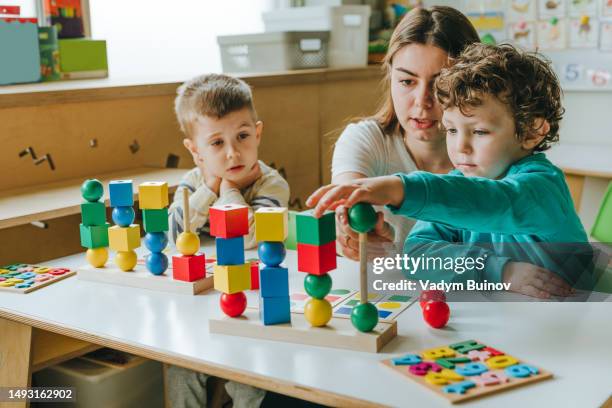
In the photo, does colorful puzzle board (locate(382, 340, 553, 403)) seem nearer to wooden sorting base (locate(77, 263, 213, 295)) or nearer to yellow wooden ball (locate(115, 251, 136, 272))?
wooden sorting base (locate(77, 263, 213, 295))

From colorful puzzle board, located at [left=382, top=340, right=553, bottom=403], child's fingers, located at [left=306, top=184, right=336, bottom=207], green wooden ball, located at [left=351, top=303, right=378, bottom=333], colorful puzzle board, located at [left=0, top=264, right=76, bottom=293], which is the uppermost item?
child's fingers, located at [left=306, top=184, right=336, bottom=207]

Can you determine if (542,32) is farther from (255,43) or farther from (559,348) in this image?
(559,348)

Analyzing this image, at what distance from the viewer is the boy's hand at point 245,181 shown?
181 cm

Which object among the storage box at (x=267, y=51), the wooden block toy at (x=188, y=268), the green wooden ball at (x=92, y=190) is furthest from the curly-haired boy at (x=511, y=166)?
the storage box at (x=267, y=51)

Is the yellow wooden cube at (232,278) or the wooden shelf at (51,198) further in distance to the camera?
the wooden shelf at (51,198)

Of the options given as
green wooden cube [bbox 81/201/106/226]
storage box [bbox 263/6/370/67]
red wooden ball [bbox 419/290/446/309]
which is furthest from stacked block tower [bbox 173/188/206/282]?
storage box [bbox 263/6/370/67]

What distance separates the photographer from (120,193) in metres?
1.47

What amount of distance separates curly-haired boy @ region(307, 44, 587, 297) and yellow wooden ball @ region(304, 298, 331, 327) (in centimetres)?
26

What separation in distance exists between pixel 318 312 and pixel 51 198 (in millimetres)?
1058

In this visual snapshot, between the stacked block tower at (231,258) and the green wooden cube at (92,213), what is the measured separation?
0.43 metres

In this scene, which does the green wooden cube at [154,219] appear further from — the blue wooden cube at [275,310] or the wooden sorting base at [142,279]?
the blue wooden cube at [275,310]

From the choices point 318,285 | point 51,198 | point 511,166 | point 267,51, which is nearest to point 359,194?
point 318,285

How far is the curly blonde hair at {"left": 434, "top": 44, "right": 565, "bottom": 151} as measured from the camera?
4.34 ft

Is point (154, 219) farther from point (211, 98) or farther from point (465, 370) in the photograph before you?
point (465, 370)
